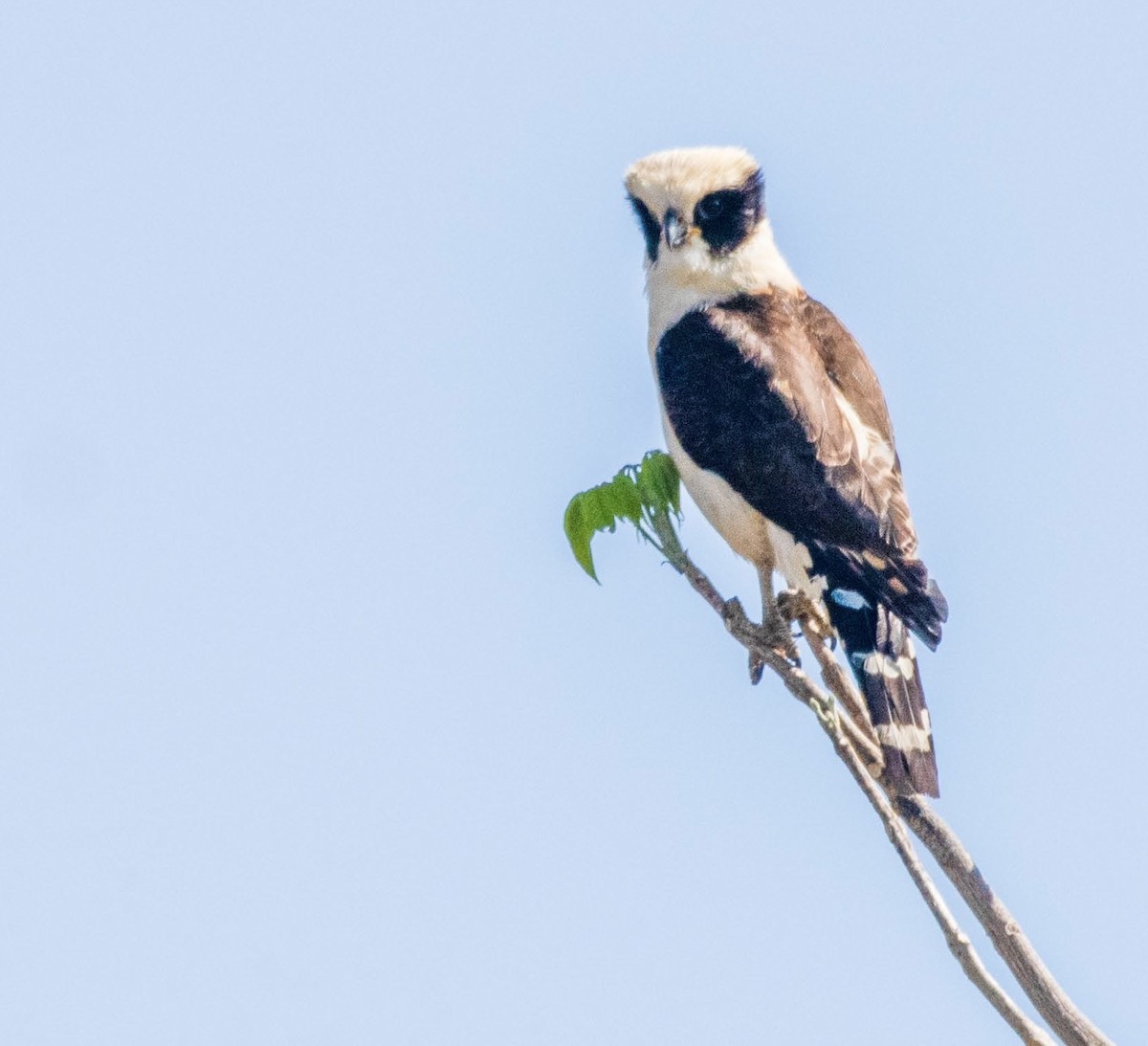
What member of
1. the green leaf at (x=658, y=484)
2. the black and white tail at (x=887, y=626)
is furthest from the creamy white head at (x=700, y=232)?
the green leaf at (x=658, y=484)

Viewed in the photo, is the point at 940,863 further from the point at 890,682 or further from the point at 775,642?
the point at 890,682

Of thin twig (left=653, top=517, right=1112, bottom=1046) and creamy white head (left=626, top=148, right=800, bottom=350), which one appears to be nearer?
thin twig (left=653, top=517, right=1112, bottom=1046)

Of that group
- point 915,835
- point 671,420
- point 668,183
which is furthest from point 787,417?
point 915,835

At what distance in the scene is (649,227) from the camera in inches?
252

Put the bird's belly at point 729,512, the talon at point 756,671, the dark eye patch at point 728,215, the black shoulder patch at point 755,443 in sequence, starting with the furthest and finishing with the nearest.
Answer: the dark eye patch at point 728,215 < the bird's belly at point 729,512 < the black shoulder patch at point 755,443 < the talon at point 756,671

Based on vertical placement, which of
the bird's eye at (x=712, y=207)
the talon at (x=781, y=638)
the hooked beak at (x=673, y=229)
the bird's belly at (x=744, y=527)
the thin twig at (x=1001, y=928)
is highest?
the bird's eye at (x=712, y=207)

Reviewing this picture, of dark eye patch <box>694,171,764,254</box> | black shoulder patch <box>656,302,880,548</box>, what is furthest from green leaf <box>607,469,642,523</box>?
dark eye patch <box>694,171,764,254</box>

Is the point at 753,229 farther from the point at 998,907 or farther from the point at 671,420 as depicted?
the point at 998,907

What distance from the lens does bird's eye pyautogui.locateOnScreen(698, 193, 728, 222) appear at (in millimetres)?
6293

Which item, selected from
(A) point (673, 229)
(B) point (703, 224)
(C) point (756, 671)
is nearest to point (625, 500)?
(C) point (756, 671)

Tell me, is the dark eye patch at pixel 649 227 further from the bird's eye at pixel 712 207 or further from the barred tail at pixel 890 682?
the barred tail at pixel 890 682

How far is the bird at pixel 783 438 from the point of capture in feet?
15.8

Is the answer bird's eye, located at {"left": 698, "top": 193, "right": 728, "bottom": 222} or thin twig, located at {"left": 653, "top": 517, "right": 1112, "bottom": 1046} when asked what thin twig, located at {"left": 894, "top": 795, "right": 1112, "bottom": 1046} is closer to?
thin twig, located at {"left": 653, "top": 517, "right": 1112, "bottom": 1046}

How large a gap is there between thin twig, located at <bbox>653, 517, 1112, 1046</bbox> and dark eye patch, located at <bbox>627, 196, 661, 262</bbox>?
2579 mm
